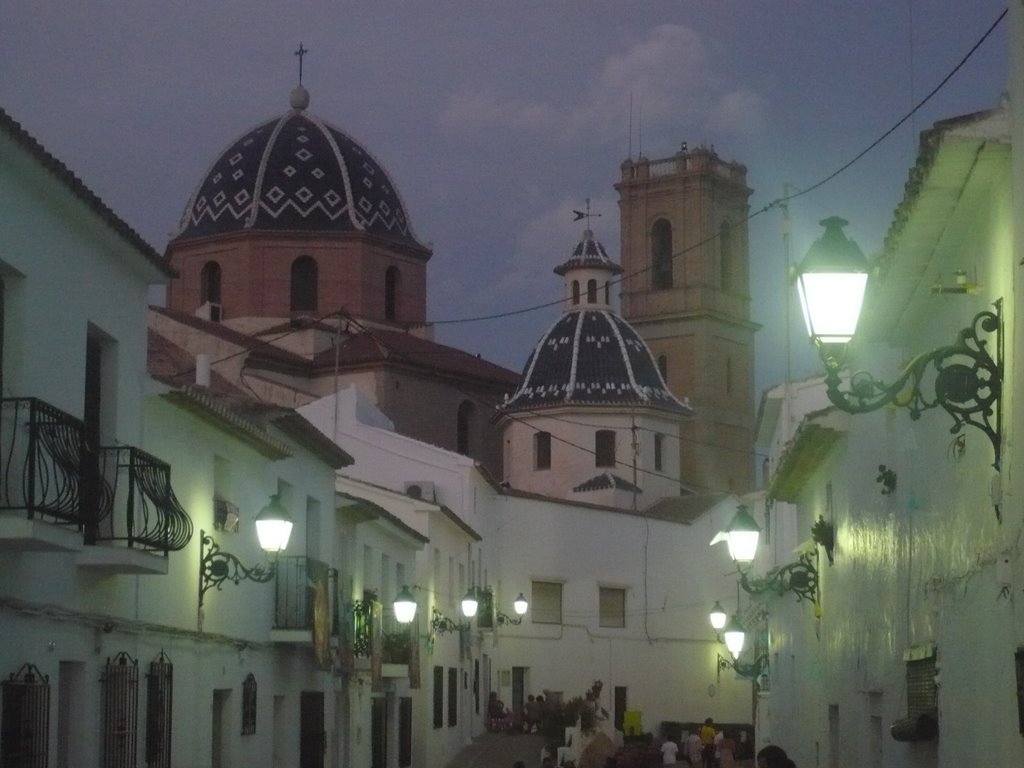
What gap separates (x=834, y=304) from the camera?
7.98 meters

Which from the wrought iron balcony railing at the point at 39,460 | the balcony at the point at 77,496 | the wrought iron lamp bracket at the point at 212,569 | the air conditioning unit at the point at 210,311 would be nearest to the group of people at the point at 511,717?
the air conditioning unit at the point at 210,311

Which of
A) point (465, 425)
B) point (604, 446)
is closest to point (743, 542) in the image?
point (465, 425)

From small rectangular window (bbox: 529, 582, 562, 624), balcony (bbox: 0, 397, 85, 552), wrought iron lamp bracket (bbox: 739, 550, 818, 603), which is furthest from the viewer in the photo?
small rectangular window (bbox: 529, 582, 562, 624)

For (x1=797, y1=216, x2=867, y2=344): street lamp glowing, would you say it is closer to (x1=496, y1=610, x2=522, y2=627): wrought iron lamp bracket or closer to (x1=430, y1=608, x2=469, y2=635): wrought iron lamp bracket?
(x1=430, y1=608, x2=469, y2=635): wrought iron lamp bracket

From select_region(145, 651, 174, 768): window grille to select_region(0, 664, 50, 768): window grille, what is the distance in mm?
2978

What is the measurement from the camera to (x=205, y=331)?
1865 inches

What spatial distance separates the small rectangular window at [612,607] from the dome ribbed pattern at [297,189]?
35.7 ft

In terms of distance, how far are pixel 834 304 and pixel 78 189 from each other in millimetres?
6323

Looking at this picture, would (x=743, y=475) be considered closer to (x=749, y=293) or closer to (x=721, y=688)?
(x=749, y=293)

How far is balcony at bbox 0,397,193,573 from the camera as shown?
10.8m

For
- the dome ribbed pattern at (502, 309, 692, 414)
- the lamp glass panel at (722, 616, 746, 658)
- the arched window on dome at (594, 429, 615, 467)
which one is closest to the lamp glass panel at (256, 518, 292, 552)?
the lamp glass panel at (722, 616, 746, 658)

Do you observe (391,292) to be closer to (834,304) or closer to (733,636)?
(733,636)

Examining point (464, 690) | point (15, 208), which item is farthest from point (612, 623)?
point (15, 208)

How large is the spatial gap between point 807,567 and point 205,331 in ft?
96.5
